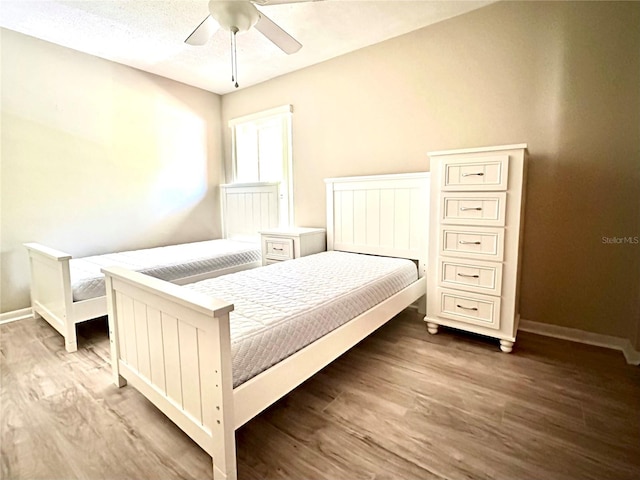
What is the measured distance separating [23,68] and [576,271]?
15.3 ft

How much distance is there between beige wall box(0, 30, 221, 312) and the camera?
266 cm

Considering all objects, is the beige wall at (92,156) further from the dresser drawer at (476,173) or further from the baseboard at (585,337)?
the baseboard at (585,337)

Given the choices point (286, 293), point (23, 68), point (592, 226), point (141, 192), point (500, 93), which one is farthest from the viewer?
point (141, 192)

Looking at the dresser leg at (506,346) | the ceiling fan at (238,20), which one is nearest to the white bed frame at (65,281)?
the ceiling fan at (238,20)

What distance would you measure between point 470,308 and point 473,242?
1.53 feet

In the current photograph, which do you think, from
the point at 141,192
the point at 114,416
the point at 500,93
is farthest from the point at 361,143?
the point at 114,416

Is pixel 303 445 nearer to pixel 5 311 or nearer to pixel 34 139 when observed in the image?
pixel 5 311

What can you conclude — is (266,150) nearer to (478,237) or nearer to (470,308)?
(478,237)

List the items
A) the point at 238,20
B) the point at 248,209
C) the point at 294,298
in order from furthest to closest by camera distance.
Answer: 1. the point at 248,209
2. the point at 238,20
3. the point at 294,298

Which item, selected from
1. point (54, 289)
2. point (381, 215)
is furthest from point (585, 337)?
point (54, 289)

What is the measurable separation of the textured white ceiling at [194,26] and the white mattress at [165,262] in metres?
1.91

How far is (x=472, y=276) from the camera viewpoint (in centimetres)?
216

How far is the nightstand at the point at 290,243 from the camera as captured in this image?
9.77 feet

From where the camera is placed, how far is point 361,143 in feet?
10.2
